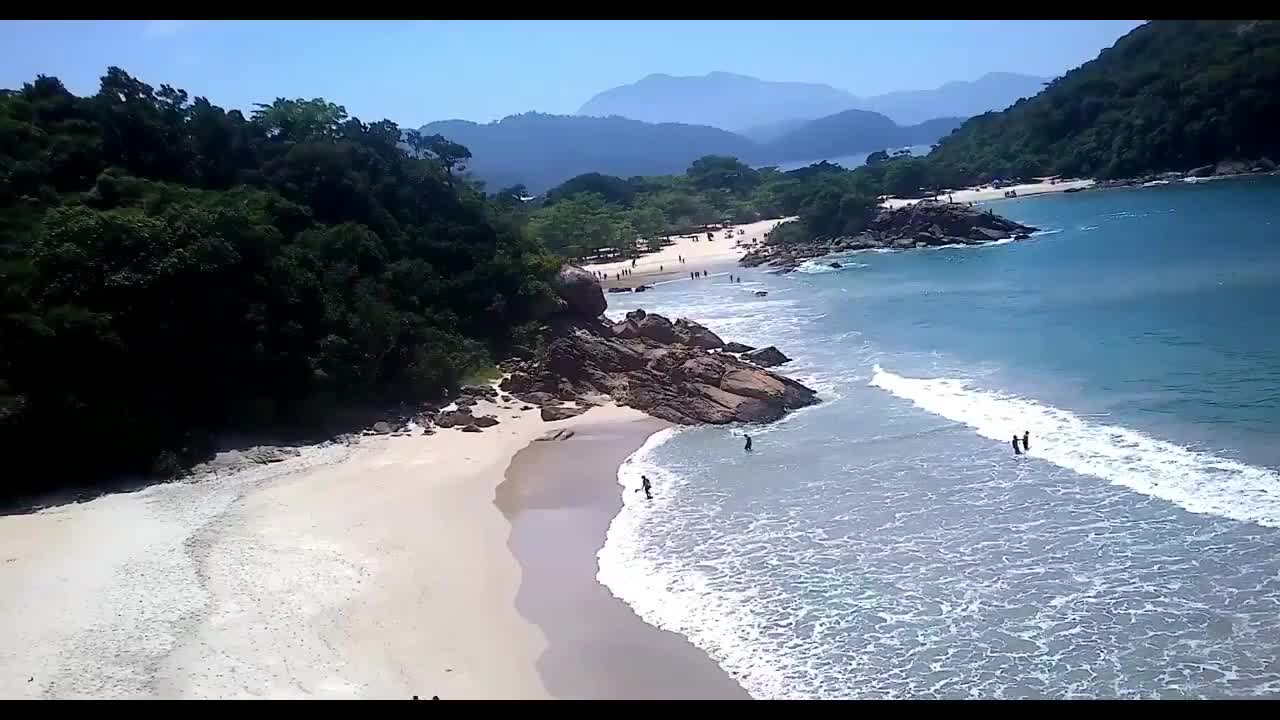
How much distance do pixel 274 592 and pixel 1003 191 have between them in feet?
324

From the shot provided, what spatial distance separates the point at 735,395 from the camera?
3008 centimetres

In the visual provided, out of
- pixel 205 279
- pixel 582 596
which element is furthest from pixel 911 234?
pixel 582 596

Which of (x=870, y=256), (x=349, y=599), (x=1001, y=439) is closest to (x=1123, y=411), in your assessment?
(x=1001, y=439)

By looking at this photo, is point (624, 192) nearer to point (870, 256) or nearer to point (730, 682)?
point (870, 256)

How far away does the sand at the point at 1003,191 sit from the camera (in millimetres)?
95750

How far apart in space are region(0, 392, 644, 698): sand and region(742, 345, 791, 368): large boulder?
12539mm

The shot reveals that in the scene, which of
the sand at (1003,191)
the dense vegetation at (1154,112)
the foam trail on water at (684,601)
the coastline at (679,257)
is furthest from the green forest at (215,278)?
the sand at (1003,191)

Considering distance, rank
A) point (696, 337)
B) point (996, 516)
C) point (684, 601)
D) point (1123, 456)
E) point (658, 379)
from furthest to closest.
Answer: point (696, 337) → point (658, 379) → point (1123, 456) → point (996, 516) → point (684, 601)

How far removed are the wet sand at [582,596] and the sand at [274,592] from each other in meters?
0.40

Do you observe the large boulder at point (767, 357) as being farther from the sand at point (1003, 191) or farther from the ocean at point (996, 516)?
the sand at point (1003, 191)

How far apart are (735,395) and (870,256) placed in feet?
144

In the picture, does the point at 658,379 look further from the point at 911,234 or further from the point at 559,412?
the point at 911,234

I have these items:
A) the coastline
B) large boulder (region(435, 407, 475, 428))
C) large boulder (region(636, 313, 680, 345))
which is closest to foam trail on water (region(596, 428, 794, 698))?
large boulder (region(435, 407, 475, 428))

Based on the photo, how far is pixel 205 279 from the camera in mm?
26188
